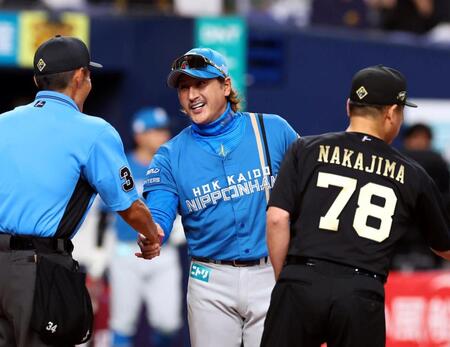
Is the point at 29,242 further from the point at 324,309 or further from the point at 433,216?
the point at 433,216

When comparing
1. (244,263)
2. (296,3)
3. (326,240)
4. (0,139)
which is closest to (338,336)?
(326,240)

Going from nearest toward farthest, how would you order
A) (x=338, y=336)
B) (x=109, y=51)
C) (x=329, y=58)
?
(x=338, y=336), (x=109, y=51), (x=329, y=58)

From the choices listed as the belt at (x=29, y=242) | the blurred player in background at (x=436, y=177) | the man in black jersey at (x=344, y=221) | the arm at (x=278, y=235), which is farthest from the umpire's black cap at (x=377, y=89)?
the blurred player in background at (x=436, y=177)

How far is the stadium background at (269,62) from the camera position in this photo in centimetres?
1045

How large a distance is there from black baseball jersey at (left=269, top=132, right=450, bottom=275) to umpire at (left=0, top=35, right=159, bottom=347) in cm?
89

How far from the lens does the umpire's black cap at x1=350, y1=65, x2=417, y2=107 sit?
5.59 meters

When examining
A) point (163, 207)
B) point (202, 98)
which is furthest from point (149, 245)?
point (202, 98)

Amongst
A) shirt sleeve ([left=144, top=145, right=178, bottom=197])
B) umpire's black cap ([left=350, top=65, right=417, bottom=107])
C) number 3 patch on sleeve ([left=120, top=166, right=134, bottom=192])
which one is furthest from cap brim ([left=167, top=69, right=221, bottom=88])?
umpire's black cap ([left=350, top=65, right=417, bottom=107])

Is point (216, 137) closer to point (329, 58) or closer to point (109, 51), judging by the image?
point (109, 51)

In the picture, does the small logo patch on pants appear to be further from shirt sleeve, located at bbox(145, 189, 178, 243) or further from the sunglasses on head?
the sunglasses on head

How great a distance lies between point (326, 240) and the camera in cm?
547

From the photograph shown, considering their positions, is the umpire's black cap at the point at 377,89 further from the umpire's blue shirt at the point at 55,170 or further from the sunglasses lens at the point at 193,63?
the umpire's blue shirt at the point at 55,170

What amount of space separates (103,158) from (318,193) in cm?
110

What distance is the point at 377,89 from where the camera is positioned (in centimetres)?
560
